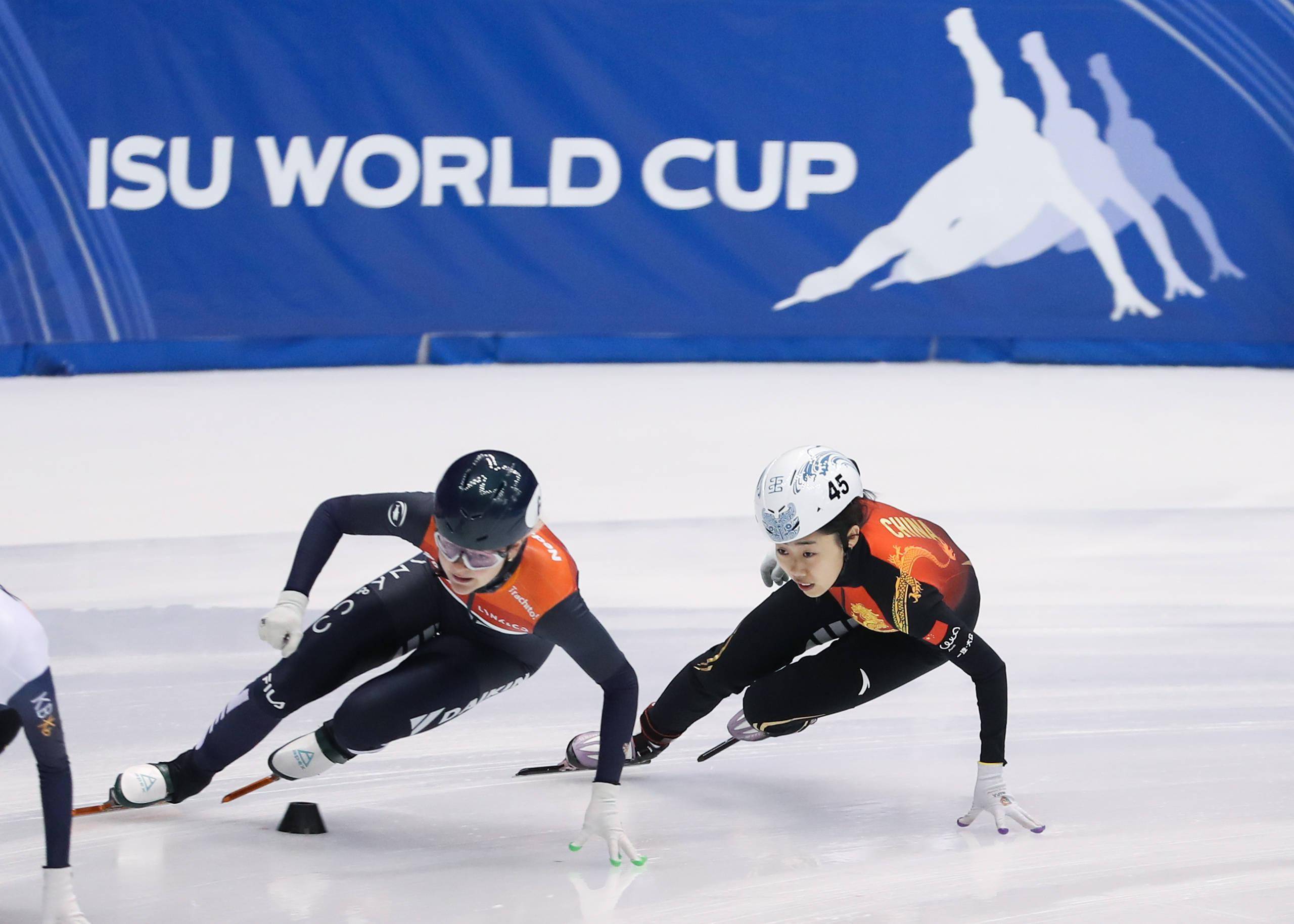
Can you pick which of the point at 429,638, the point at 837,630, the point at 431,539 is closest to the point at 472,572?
the point at 431,539

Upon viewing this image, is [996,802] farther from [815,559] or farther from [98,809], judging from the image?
Answer: [98,809]

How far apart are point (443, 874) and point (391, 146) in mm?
6363

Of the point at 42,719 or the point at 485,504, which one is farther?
the point at 485,504

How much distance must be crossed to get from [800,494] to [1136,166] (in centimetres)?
662

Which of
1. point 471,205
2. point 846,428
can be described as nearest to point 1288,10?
point 846,428

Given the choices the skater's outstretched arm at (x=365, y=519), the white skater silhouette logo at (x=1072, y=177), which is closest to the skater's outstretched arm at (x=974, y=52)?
the white skater silhouette logo at (x=1072, y=177)

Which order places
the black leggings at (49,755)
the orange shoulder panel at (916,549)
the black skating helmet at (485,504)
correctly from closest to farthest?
the black leggings at (49,755) < the black skating helmet at (485,504) < the orange shoulder panel at (916,549)

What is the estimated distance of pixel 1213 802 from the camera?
11.5 ft

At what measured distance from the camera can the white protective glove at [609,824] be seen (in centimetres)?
310

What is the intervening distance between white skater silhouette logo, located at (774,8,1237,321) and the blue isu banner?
0.05 ft

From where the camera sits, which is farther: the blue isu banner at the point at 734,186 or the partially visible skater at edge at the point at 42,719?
the blue isu banner at the point at 734,186

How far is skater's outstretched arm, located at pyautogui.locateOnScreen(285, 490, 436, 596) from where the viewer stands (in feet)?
10.8

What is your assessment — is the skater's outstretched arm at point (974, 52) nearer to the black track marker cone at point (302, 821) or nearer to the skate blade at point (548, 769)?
the skate blade at point (548, 769)

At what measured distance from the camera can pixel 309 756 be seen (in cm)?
331
